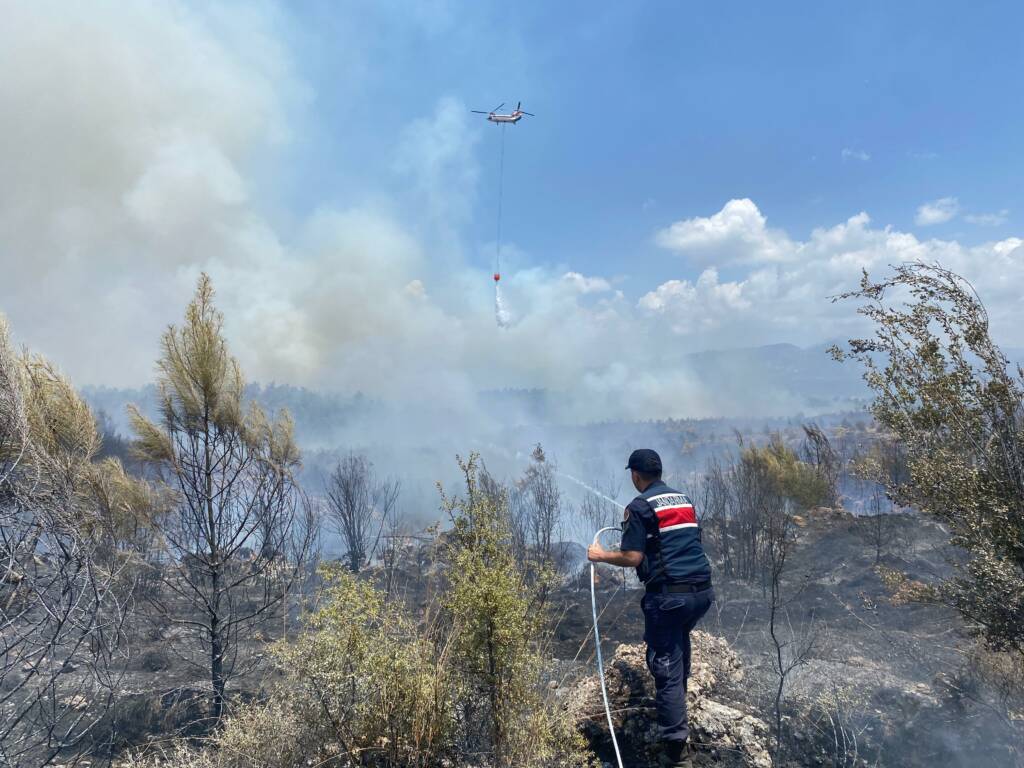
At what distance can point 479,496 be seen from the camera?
3.40m

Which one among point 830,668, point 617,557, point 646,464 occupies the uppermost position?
point 646,464

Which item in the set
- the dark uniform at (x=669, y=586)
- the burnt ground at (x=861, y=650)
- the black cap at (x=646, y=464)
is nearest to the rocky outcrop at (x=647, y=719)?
the dark uniform at (x=669, y=586)

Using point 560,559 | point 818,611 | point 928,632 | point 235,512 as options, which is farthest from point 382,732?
point 560,559

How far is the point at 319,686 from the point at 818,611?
40.3ft

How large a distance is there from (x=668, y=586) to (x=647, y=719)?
109cm

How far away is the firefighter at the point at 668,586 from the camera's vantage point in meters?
3.54

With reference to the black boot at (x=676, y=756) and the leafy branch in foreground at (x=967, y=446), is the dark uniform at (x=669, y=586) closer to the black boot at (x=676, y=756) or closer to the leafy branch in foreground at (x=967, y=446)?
the black boot at (x=676, y=756)

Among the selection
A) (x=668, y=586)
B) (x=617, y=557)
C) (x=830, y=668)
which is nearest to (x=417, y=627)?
(x=617, y=557)

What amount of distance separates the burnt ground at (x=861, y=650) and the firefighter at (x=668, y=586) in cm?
53

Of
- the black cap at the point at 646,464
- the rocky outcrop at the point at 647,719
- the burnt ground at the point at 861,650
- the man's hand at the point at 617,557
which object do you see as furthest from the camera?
the burnt ground at the point at 861,650

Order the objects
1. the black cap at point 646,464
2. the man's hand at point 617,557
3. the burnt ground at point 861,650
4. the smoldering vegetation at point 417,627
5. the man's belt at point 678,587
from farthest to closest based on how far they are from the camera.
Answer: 1. the burnt ground at point 861,650
2. the black cap at point 646,464
3. the man's belt at point 678,587
4. the man's hand at point 617,557
5. the smoldering vegetation at point 417,627

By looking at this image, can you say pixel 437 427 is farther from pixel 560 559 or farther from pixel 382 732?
pixel 382 732

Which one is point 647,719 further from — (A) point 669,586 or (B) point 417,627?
(B) point 417,627

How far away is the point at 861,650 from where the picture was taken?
8.97 meters
